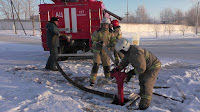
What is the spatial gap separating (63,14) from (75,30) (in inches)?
28.3

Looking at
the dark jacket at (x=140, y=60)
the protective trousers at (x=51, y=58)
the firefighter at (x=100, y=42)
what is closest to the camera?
the dark jacket at (x=140, y=60)

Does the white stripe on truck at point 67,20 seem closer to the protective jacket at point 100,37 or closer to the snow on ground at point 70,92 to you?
the snow on ground at point 70,92

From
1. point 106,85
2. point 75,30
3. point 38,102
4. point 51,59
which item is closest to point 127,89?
point 106,85

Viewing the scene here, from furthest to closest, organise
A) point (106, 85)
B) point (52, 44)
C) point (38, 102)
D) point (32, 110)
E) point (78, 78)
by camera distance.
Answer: point (52, 44) < point (78, 78) < point (106, 85) < point (38, 102) < point (32, 110)

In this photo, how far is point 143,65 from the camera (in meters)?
2.88

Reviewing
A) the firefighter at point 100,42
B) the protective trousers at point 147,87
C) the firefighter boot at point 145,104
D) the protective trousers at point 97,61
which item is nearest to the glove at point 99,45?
the firefighter at point 100,42

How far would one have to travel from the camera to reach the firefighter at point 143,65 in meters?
2.89

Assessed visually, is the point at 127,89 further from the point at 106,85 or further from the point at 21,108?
the point at 21,108

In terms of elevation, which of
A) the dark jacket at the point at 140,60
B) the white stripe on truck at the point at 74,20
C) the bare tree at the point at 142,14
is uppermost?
the bare tree at the point at 142,14

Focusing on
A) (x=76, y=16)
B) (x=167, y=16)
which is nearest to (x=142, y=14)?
(x=167, y=16)

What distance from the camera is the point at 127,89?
402 cm

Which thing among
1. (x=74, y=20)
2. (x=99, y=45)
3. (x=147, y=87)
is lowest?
(x=147, y=87)

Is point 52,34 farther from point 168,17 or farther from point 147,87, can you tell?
point 168,17

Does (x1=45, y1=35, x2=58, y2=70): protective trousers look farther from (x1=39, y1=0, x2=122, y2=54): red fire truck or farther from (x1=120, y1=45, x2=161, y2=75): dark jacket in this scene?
(x1=120, y1=45, x2=161, y2=75): dark jacket
